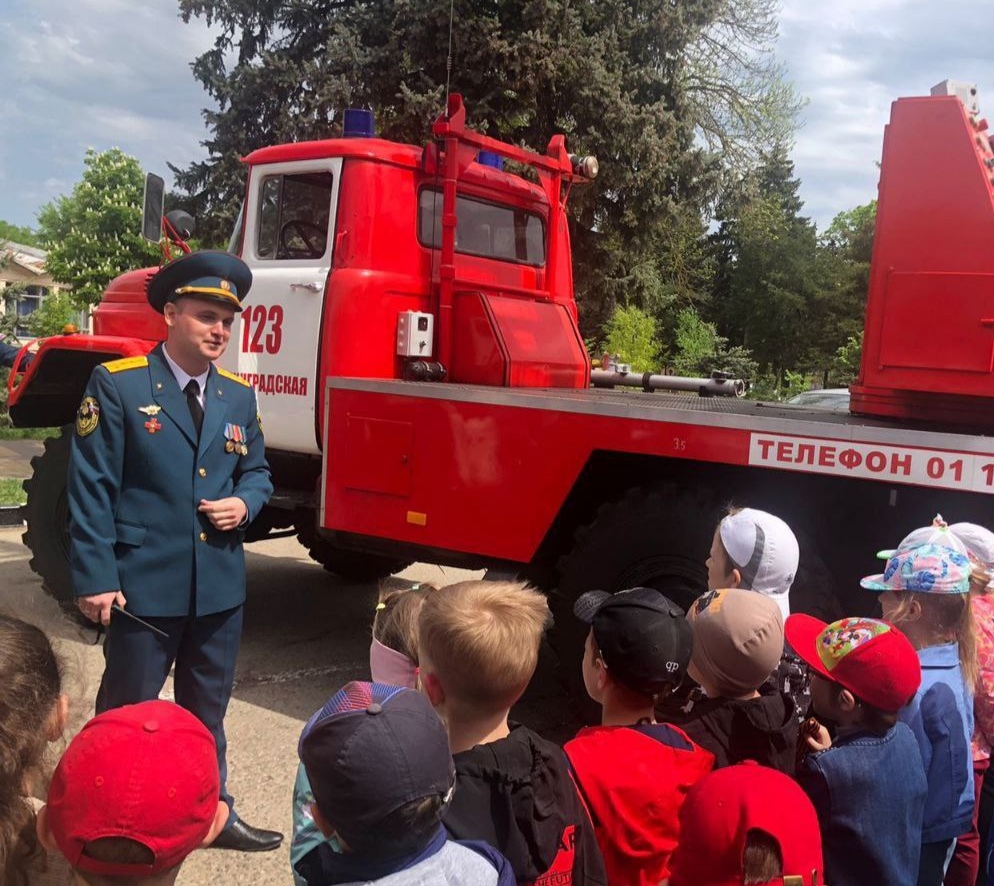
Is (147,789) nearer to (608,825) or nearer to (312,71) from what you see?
(608,825)

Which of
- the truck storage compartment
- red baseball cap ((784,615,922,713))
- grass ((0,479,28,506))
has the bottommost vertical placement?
grass ((0,479,28,506))

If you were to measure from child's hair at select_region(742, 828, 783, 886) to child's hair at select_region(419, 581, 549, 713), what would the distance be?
491 mm

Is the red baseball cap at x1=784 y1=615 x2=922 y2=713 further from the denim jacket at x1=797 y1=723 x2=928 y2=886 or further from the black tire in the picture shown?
the black tire

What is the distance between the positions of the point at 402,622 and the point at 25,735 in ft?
2.81

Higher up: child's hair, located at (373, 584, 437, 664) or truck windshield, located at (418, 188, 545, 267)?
truck windshield, located at (418, 188, 545, 267)

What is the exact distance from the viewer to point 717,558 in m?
2.53

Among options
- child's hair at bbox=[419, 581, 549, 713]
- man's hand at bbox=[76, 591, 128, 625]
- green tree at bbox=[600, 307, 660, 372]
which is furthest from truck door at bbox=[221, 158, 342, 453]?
green tree at bbox=[600, 307, 660, 372]

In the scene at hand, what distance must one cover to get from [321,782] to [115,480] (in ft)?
5.53

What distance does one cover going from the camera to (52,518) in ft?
17.1

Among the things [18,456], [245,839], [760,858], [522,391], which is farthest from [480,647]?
[18,456]

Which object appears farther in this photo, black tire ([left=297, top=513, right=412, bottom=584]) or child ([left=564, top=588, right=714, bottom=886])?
black tire ([left=297, top=513, right=412, bottom=584])

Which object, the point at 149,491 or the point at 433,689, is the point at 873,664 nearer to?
the point at 433,689

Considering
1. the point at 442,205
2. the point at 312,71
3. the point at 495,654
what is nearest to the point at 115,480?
the point at 495,654

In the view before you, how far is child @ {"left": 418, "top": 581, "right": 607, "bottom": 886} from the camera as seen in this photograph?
1572 millimetres
